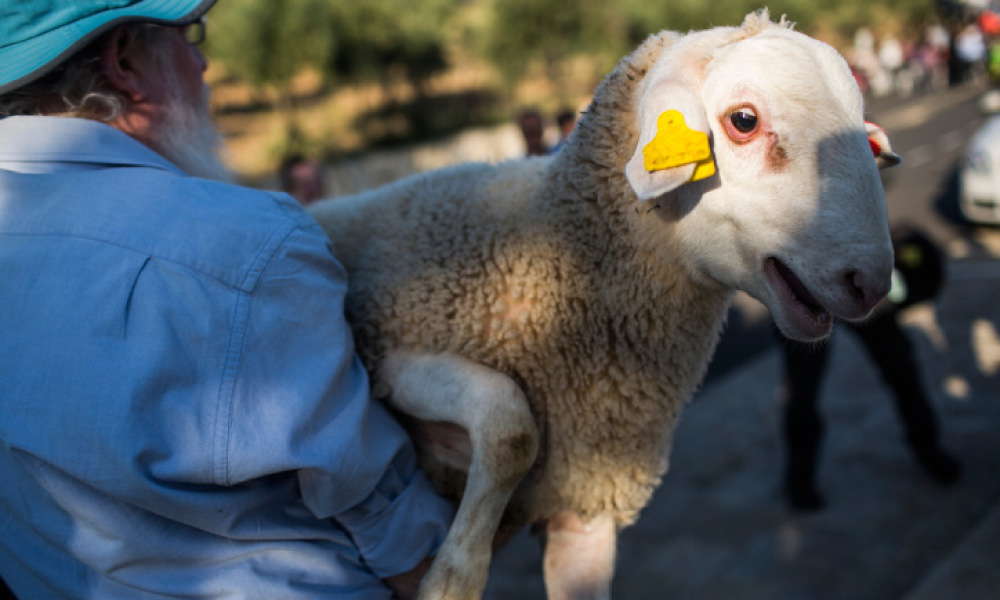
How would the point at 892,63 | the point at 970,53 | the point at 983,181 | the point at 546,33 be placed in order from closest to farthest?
the point at 983,181 < the point at 970,53 < the point at 892,63 < the point at 546,33

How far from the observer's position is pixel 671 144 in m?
1.25

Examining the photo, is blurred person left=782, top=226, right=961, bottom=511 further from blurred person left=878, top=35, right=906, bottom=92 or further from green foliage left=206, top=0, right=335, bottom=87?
blurred person left=878, top=35, right=906, bottom=92

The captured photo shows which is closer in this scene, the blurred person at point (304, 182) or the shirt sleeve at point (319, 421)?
the shirt sleeve at point (319, 421)

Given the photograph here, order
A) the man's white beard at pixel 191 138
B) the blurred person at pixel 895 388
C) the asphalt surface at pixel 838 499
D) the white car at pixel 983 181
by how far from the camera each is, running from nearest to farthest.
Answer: the man's white beard at pixel 191 138, the asphalt surface at pixel 838 499, the blurred person at pixel 895 388, the white car at pixel 983 181

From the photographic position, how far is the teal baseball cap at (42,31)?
4.00 feet

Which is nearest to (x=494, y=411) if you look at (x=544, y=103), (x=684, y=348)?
(x=684, y=348)

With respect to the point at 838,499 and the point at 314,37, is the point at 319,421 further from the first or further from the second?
the point at 314,37

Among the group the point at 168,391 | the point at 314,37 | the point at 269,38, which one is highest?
the point at 168,391

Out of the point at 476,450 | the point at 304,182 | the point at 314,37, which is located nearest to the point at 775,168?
the point at 476,450

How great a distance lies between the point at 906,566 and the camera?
319 cm

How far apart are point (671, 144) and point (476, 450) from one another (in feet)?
2.26

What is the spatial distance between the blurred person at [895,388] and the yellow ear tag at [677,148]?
2634mm

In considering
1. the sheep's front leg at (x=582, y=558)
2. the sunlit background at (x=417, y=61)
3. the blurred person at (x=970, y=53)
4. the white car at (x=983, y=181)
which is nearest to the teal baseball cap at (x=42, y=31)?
the sheep's front leg at (x=582, y=558)

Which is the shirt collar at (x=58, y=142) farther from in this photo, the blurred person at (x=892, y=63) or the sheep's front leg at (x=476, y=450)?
the blurred person at (x=892, y=63)
